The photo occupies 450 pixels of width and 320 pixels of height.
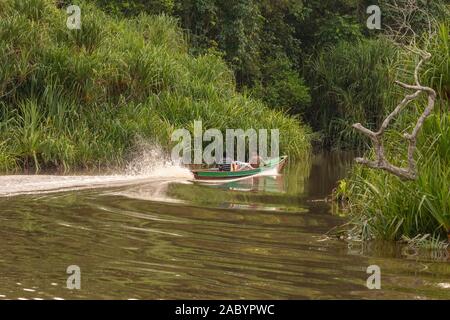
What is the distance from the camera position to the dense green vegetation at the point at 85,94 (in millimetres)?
19719

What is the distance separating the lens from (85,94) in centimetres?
2161

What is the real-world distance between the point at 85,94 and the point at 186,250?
38.8 feet

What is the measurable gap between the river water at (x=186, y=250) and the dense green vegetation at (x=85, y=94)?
3185 mm

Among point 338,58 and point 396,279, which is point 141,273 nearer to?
point 396,279
